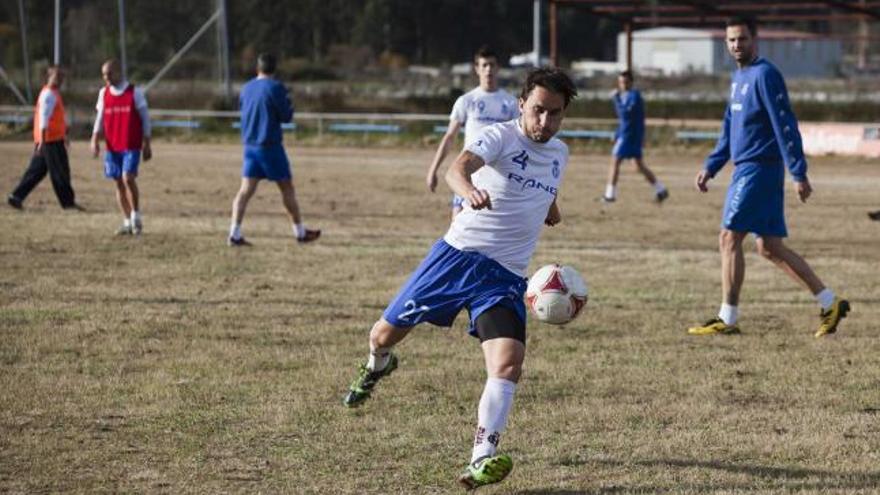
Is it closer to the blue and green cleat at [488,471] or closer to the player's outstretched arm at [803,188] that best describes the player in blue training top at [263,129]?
the player's outstretched arm at [803,188]

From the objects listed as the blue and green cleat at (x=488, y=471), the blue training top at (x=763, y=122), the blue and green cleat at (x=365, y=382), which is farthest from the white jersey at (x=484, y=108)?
the blue and green cleat at (x=488, y=471)

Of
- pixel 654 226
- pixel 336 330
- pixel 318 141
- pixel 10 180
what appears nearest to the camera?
pixel 336 330

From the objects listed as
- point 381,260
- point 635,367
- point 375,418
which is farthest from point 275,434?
point 381,260

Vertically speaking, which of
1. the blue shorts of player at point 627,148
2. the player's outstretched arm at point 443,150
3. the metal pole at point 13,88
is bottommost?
the metal pole at point 13,88

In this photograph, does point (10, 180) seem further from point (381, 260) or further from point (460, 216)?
point (460, 216)

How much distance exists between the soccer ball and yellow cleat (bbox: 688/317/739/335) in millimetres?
3768

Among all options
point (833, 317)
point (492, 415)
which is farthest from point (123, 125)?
point (492, 415)

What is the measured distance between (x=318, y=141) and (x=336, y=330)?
27233 millimetres

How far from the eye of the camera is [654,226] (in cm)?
1873

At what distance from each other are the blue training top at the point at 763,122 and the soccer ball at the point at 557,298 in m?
3.21

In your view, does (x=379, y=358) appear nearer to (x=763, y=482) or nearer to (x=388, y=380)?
(x=388, y=380)

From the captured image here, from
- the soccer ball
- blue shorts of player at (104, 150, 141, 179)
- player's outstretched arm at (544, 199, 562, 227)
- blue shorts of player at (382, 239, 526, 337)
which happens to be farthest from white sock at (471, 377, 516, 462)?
blue shorts of player at (104, 150, 141, 179)

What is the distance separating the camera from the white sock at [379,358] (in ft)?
24.6

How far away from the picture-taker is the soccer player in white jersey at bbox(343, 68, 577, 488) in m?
6.59
